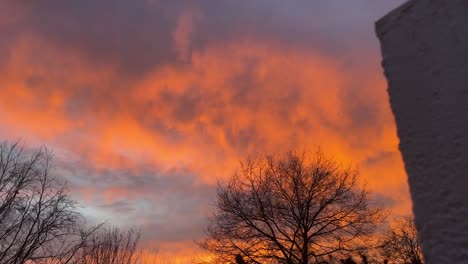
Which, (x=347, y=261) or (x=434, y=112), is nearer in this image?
(x=434, y=112)

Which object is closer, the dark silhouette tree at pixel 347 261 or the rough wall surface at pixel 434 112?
the rough wall surface at pixel 434 112

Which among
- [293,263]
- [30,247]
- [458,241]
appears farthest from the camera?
[293,263]

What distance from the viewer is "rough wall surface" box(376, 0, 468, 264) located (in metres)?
0.84

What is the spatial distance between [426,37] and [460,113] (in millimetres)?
197

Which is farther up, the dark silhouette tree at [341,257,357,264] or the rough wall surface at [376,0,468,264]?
the dark silhouette tree at [341,257,357,264]

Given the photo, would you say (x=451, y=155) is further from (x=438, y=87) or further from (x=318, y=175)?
(x=318, y=175)

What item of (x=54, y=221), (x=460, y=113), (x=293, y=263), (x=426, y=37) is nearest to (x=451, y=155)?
(x=460, y=113)

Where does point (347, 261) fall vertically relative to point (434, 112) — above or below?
above

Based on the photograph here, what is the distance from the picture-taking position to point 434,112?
93 cm

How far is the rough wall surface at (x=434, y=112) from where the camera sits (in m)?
0.84

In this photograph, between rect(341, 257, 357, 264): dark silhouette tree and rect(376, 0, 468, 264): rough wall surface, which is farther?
rect(341, 257, 357, 264): dark silhouette tree

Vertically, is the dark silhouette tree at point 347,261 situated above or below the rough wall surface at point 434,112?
above

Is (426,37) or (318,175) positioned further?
(318,175)

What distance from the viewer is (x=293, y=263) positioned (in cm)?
2492
